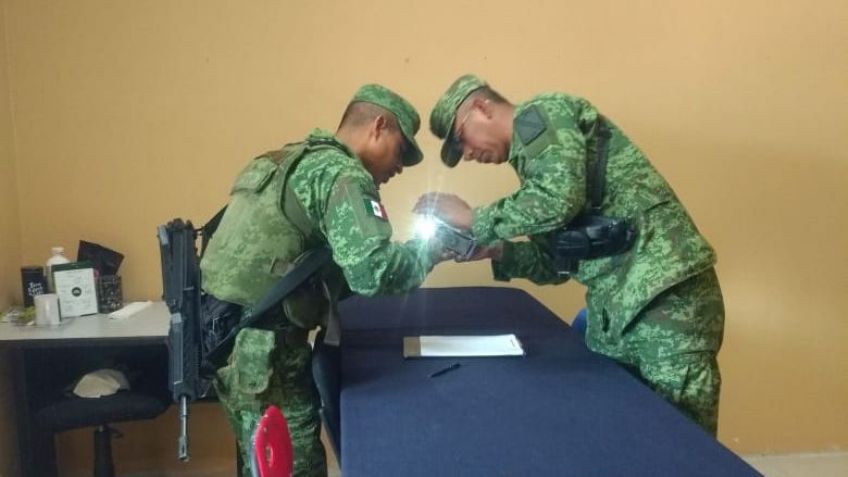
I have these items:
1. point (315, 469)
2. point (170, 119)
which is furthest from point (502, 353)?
point (170, 119)

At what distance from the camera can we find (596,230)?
1.71m

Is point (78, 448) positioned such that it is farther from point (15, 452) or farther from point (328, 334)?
point (328, 334)

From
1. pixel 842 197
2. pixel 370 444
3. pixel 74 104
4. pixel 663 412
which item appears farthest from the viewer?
pixel 842 197

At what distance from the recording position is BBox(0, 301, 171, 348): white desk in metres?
2.18

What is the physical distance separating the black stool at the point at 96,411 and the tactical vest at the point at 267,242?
2.70ft

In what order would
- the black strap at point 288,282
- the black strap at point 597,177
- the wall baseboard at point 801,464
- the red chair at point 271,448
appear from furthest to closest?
the wall baseboard at point 801,464 → the black strap at point 597,177 → the black strap at point 288,282 → the red chair at point 271,448

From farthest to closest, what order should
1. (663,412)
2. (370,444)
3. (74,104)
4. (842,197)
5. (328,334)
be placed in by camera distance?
(842,197) < (74,104) < (328,334) < (663,412) < (370,444)

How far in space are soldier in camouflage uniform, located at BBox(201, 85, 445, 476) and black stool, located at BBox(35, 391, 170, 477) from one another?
662mm

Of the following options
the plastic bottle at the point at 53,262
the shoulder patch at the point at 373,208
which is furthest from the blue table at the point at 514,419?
the plastic bottle at the point at 53,262

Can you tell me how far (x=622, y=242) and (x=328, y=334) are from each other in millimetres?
771

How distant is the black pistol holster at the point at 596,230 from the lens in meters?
1.71

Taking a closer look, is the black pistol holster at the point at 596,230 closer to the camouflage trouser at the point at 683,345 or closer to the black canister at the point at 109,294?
the camouflage trouser at the point at 683,345

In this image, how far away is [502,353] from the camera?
1.73 metres

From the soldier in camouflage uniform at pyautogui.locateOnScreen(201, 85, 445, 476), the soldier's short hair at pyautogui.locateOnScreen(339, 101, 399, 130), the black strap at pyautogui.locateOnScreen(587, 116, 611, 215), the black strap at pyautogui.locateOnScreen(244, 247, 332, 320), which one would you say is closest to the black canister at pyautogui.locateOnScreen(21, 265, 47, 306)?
the soldier in camouflage uniform at pyautogui.locateOnScreen(201, 85, 445, 476)
